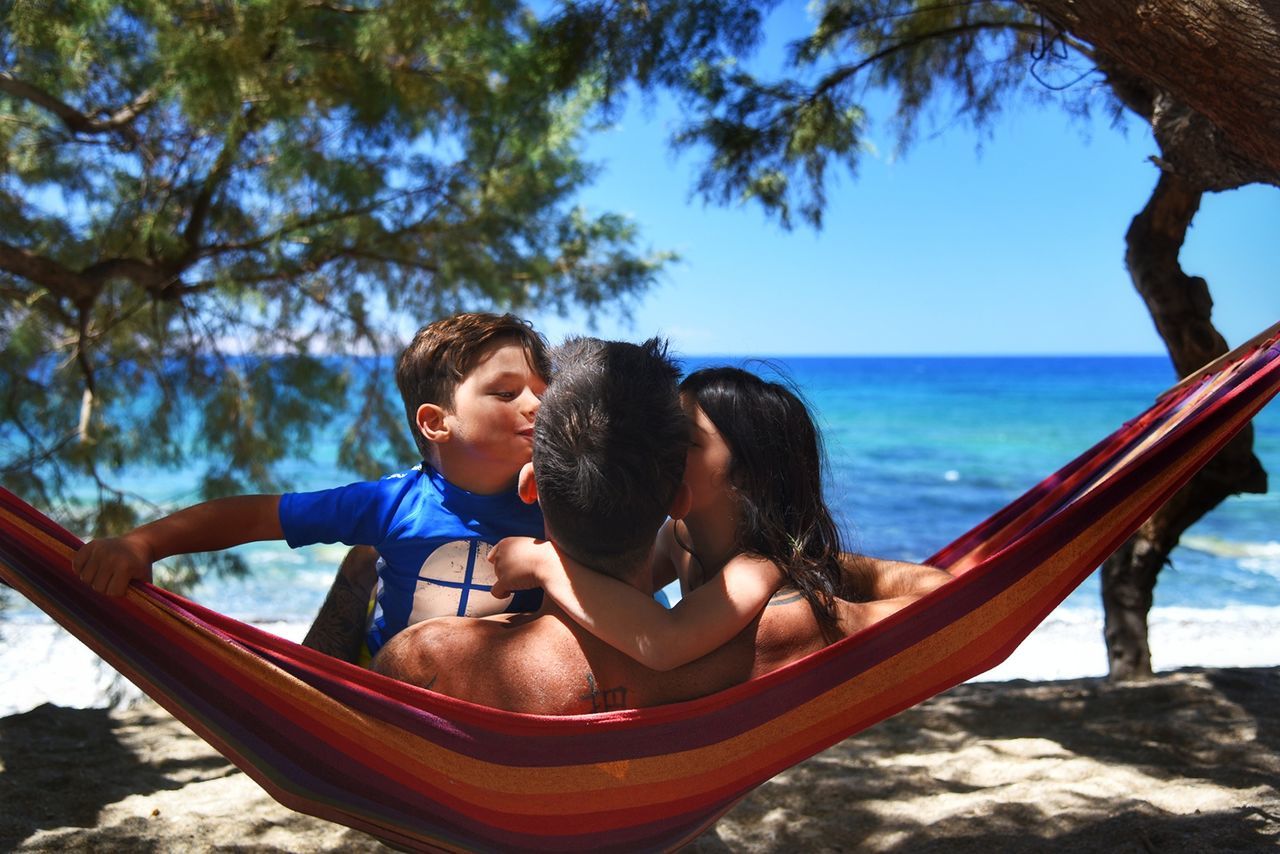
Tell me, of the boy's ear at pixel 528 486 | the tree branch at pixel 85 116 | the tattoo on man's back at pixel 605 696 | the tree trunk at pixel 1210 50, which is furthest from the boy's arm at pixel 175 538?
the tree branch at pixel 85 116

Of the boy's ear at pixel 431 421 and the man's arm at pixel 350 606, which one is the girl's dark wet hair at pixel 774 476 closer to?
the boy's ear at pixel 431 421

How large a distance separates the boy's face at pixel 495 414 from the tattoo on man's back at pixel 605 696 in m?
0.40

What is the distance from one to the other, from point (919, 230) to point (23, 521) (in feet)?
119

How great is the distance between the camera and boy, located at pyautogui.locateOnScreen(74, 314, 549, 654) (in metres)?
1.50

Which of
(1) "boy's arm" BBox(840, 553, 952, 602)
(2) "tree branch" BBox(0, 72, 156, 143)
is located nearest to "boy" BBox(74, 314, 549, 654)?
(1) "boy's arm" BBox(840, 553, 952, 602)

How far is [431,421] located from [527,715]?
529 mm

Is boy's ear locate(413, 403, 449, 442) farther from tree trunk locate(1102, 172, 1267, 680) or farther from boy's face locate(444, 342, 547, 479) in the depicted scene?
tree trunk locate(1102, 172, 1267, 680)

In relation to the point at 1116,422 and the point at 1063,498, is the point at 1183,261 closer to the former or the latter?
the point at 1063,498

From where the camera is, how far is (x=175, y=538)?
55.1 inches

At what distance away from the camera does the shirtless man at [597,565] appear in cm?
118

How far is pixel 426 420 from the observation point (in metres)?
1.58

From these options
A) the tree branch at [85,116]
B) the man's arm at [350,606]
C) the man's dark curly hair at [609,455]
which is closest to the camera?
the man's dark curly hair at [609,455]

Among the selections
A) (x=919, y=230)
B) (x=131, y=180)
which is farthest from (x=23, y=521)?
(x=919, y=230)

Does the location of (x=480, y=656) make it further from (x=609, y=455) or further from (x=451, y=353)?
(x=451, y=353)
